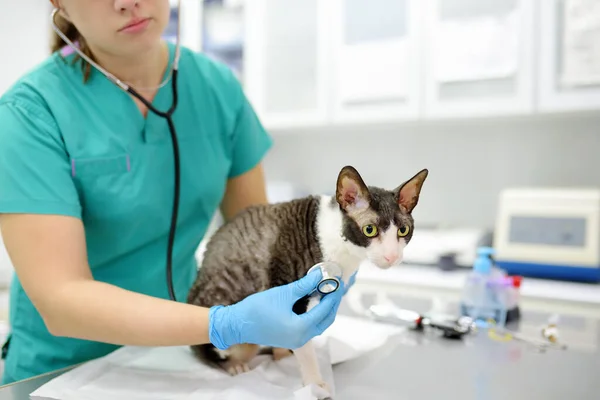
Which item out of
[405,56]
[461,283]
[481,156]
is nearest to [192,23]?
[405,56]

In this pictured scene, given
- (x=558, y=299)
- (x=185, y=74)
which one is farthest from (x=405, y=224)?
(x=558, y=299)

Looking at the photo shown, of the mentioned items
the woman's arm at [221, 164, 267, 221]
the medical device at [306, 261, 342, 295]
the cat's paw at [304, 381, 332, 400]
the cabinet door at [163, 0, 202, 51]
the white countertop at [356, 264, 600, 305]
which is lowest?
the white countertop at [356, 264, 600, 305]

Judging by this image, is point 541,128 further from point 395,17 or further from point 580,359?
point 580,359

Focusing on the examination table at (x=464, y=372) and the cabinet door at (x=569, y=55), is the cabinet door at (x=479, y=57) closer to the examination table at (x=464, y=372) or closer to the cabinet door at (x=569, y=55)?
→ the cabinet door at (x=569, y=55)

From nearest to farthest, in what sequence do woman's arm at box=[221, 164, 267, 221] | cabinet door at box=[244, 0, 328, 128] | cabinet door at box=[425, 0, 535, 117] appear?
woman's arm at box=[221, 164, 267, 221] → cabinet door at box=[425, 0, 535, 117] → cabinet door at box=[244, 0, 328, 128]

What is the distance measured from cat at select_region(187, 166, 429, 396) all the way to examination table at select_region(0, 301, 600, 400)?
114 mm

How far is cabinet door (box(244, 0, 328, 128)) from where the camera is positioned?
2.06m

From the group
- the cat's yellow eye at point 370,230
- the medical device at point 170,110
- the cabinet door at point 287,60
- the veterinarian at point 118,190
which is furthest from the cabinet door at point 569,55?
the cat's yellow eye at point 370,230

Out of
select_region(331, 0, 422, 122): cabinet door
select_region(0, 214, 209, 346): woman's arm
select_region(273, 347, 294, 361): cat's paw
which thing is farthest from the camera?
select_region(331, 0, 422, 122): cabinet door

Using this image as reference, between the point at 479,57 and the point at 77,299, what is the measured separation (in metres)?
1.58

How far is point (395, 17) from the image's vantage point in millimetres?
1928

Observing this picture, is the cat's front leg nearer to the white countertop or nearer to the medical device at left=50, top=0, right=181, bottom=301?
the medical device at left=50, top=0, right=181, bottom=301

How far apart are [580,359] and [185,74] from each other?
0.86 metres

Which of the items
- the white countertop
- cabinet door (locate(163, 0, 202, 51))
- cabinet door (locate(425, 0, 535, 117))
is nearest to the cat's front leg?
the white countertop
